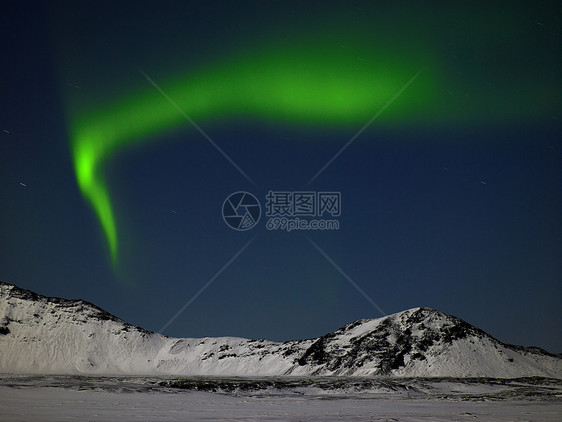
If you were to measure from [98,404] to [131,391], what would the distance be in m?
25.1

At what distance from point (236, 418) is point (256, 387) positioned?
6186 centimetres

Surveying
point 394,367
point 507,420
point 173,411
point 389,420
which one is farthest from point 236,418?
point 394,367

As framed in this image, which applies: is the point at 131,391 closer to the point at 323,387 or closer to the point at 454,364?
the point at 323,387

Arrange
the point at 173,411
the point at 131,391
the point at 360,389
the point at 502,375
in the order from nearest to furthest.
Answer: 1. the point at 173,411
2. the point at 131,391
3. the point at 360,389
4. the point at 502,375

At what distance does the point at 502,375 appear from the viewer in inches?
7623

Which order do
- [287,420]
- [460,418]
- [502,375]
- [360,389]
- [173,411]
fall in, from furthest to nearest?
[502,375] < [360,389] < [173,411] < [460,418] < [287,420]

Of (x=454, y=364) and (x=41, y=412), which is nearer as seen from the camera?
(x=41, y=412)

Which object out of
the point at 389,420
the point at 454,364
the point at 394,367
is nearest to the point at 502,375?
the point at 454,364

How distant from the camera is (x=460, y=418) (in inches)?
1725

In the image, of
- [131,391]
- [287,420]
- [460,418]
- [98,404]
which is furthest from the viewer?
[131,391]

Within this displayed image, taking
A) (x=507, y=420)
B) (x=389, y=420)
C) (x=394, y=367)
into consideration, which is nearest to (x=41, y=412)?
(x=389, y=420)

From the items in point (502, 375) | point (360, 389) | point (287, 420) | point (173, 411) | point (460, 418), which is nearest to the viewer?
point (287, 420)

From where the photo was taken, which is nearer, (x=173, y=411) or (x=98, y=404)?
(x=173, y=411)

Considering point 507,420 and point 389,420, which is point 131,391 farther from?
point 507,420
